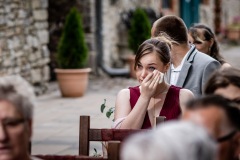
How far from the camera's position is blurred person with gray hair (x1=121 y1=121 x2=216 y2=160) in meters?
1.58

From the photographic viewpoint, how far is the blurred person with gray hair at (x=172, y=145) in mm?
1583

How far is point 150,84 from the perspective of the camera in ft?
12.6

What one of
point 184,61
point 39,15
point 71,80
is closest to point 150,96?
point 184,61

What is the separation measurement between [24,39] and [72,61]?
35.3 inches

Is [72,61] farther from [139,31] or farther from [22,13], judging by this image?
[139,31]

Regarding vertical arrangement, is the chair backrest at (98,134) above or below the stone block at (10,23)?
above

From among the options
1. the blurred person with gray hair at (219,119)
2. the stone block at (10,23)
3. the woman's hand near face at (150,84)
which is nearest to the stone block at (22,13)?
the stone block at (10,23)

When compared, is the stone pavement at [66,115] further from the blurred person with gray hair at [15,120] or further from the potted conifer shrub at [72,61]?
the blurred person with gray hair at [15,120]

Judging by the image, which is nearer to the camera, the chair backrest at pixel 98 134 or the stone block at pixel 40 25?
the chair backrest at pixel 98 134

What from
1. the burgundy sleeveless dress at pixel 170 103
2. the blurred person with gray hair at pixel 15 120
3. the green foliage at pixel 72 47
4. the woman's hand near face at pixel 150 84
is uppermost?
the blurred person with gray hair at pixel 15 120

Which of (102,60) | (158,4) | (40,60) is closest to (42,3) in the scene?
(40,60)

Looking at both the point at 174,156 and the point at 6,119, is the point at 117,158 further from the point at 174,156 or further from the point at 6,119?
the point at 174,156

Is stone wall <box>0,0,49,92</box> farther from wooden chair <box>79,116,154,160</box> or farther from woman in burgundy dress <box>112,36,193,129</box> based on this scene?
wooden chair <box>79,116,154,160</box>

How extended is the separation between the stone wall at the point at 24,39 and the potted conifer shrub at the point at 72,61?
1.24 feet
